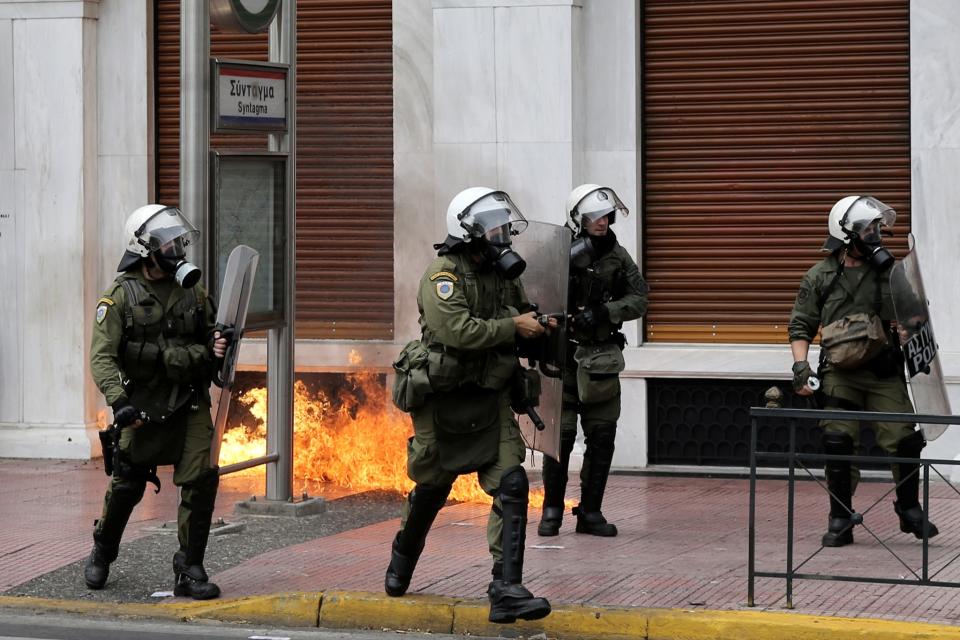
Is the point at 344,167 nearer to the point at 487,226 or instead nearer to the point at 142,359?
the point at 142,359

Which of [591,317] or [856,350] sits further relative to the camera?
[591,317]

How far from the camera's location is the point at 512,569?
700 centimetres

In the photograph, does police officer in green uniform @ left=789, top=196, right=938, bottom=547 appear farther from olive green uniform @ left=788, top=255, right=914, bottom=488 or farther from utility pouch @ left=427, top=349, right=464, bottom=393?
utility pouch @ left=427, top=349, right=464, bottom=393

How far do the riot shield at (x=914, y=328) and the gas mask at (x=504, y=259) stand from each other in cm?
215

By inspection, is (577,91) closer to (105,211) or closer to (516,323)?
(105,211)

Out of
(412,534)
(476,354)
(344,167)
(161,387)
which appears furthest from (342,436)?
(476,354)

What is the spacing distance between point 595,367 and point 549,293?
1189 millimetres

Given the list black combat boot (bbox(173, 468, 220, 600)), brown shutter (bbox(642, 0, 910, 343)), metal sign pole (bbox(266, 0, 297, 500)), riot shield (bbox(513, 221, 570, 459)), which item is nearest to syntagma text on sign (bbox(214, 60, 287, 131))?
metal sign pole (bbox(266, 0, 297, 500))

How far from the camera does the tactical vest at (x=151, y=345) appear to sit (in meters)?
7.62

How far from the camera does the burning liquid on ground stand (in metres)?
11.4

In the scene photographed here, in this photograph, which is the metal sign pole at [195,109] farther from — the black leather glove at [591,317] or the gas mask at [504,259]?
the gas mask at [504,259]

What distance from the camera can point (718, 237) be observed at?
1156cm

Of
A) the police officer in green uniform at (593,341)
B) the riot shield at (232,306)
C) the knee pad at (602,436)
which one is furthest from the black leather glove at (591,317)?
the riot shield at (232,306)

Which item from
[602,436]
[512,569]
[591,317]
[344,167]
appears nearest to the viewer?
[512,569]
